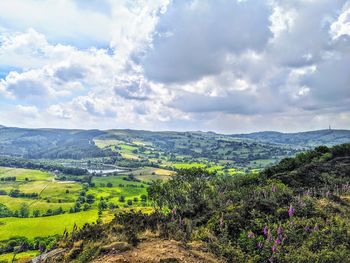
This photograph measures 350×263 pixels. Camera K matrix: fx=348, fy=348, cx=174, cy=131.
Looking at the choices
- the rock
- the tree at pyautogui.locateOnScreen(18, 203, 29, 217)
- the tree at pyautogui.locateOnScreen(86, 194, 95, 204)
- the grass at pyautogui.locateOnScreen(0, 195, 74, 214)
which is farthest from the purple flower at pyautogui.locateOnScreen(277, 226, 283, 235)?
the tree at pyautogui.locateOnScreen(86, 194, 95, 204)

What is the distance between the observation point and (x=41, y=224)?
127m

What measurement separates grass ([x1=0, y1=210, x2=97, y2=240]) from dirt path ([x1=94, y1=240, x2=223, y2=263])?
101447 millimetres

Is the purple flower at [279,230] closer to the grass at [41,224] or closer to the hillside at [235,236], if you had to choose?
the hillside at [235,236]

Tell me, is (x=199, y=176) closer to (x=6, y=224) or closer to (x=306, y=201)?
(x=306, y=201)

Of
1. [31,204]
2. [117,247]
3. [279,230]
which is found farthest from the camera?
[31,204]

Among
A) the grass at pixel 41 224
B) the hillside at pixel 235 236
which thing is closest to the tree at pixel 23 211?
the grass at pixel 41 224

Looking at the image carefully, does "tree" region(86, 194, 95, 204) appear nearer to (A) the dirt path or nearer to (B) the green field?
(B) the green field

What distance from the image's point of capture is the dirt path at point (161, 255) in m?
14.6

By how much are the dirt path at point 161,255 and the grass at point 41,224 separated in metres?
101

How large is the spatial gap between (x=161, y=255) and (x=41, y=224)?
412 feet

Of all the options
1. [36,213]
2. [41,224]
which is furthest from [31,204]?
[41,224]

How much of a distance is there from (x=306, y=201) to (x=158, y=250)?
18136 millimetres

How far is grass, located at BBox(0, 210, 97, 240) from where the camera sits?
116 metres

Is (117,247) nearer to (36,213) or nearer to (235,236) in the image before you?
(235,236)
